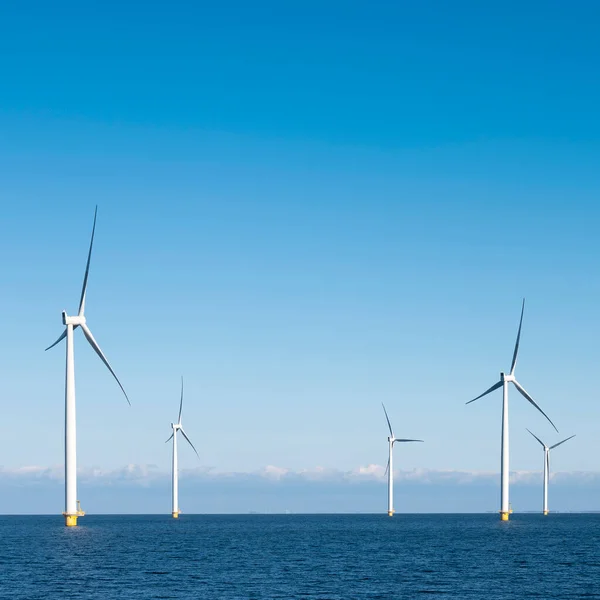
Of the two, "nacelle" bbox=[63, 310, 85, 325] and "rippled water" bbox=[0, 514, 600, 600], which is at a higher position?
"nacelle" bbox=[63, 310, 85, 325]

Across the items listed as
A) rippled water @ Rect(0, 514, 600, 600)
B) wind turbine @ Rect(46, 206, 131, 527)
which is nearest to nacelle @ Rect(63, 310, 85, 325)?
wind turbine @ Rect(46, 206, 131, 527)

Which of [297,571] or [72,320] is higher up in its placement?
[72,320]

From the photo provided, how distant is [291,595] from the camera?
82938mm

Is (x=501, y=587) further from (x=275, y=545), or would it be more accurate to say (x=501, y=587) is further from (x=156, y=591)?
(x=275, y=545)

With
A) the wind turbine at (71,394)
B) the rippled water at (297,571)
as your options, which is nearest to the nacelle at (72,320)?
the wind turbine at (71,394)

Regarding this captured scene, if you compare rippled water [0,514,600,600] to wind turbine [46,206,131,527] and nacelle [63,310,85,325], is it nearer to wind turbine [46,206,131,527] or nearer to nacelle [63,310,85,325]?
wind turbine [46,206,131,527]

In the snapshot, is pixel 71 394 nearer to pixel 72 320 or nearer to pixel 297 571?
pixel 72 320

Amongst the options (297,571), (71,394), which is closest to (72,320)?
(71,394)

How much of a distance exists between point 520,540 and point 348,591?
102m

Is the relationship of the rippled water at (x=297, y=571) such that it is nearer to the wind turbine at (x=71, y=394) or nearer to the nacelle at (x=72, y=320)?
the wind turbine at (x=71, y=394)

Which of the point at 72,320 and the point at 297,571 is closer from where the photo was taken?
the point at 297,571

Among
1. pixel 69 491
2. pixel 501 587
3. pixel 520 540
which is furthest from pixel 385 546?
pixel 501 587

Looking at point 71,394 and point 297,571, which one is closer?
point 297,571

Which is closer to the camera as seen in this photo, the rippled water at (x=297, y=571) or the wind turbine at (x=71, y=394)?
the rippled water at (x=297, y=571)
